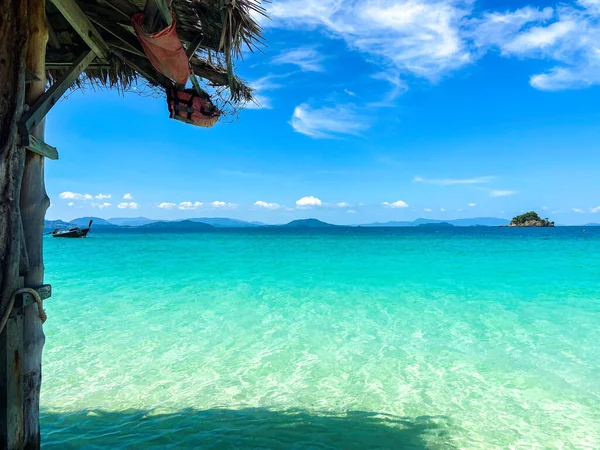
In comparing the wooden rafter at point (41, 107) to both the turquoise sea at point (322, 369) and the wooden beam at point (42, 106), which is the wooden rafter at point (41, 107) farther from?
the turquoise sea at point (322, 369)

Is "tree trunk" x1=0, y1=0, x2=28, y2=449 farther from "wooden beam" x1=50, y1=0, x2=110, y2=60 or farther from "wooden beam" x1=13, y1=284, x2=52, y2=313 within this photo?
"wooden beam" x1=50, y1=0, x2=110, y2=60

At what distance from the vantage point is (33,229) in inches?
93.8

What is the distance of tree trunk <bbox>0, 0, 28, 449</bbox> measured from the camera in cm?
214

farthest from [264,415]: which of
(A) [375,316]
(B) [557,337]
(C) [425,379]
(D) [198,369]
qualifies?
(B) [557,337]

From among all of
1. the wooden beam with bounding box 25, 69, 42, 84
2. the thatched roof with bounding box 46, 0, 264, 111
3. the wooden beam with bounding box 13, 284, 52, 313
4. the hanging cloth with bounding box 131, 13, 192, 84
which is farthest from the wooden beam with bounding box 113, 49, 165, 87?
the wooden beam with bounding box 13, 284, 52, 313

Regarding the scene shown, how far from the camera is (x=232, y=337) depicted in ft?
21.6

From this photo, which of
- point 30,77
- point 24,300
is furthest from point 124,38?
point 24,300

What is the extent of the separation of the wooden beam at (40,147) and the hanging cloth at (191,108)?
1.33m

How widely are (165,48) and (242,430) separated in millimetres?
3224

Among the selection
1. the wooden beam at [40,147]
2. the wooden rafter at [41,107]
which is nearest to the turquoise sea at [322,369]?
the wooden beam at [40,147]

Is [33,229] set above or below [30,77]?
below

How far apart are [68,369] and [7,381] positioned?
342 centimetres

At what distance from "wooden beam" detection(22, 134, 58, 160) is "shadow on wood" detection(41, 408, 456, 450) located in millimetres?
2380

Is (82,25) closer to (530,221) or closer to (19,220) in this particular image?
(19,220)
